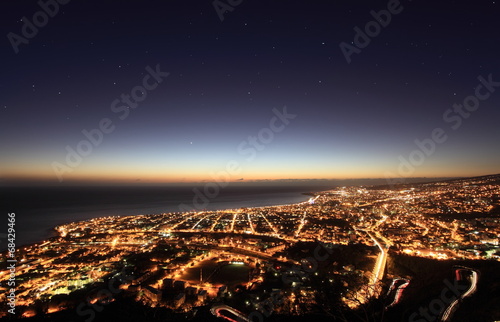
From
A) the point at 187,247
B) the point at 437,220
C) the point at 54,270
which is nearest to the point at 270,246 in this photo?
the point at 187,247

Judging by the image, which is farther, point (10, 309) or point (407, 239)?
point (407, 239)

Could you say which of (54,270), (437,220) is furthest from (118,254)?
(437,220)

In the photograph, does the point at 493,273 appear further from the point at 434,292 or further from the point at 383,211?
the point at 383,211

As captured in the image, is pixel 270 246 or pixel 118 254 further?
pixel 270 246

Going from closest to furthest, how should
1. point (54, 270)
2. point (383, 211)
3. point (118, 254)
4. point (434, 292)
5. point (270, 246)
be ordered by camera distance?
point (434, 292) → point (54, 270) → point (118, 254) → point (270, 246) → point (383, 211)

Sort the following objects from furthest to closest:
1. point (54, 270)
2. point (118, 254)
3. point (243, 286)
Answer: point (118, 254) → point (54, 270) → point (243, 286)

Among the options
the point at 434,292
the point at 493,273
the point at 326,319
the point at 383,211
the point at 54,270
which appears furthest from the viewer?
the point at 383,211

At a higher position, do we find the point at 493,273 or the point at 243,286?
the point at 493,273

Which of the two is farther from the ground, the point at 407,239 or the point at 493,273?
the point at 493,273

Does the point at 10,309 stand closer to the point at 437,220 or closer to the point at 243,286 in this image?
the point at 243,286
